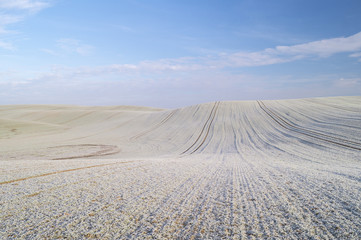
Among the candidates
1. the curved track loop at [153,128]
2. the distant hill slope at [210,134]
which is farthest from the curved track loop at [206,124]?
the curved track loop at [153,128]

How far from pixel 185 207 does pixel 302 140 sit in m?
18.7

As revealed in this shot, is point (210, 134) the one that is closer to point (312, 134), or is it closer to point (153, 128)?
point (153, 128)

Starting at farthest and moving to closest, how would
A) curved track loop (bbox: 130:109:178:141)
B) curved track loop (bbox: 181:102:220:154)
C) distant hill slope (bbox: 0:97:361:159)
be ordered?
curved track loop (bbox: 130:109:178:141), curved track loop (bbox: 181:102:220:154), distant hill slope (bbox: 0:97:361:159)

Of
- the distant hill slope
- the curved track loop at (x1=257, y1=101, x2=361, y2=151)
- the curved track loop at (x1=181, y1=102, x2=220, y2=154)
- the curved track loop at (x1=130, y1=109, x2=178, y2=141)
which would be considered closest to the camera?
the curved track loop at (x1=257, y1=101, x2=361, y2=151)

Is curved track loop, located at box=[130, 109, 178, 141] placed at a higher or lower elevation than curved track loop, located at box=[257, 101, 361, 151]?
lower

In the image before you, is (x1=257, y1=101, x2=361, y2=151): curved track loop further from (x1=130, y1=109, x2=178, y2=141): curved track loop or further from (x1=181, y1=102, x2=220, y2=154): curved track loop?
(x1=130, y1=109, x2=178, y2=141): curved track loop

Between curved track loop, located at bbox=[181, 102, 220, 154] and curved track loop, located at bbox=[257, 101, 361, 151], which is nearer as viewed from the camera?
curved track loop, located at bbox=[257, 101, 361, 151]

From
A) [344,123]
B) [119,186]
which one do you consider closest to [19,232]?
[119,186]

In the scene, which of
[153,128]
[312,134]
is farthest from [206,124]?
[312,134]

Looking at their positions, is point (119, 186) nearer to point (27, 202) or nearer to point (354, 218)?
point (27, 202)

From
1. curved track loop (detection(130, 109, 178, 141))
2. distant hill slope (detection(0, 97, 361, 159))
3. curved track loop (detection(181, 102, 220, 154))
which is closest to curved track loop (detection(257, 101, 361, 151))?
distant hill slope (detection(0, 97, 361, 159))

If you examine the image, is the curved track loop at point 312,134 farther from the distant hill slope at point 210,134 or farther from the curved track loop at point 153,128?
the curved track loop at point 153,128

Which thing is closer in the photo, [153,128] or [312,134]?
[312,134]

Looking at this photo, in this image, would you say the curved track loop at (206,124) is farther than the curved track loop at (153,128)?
No
